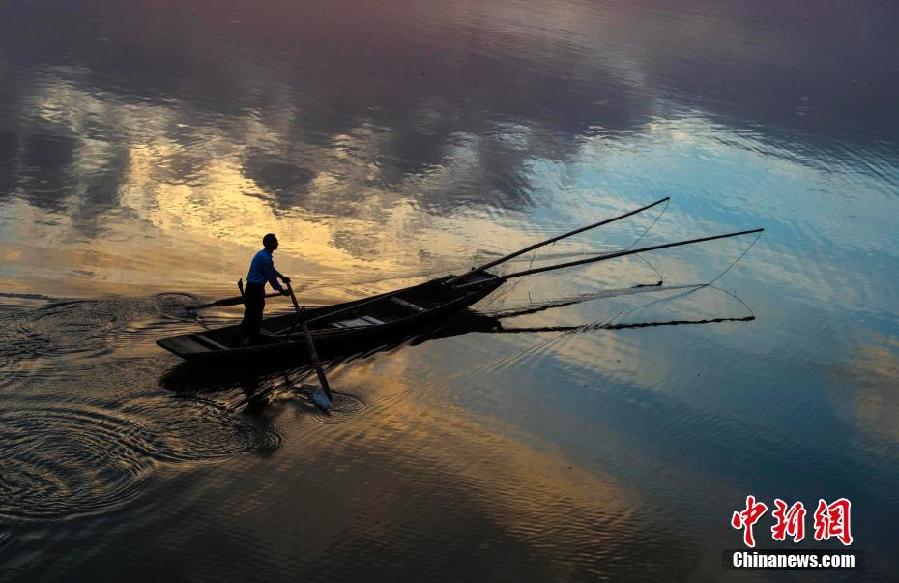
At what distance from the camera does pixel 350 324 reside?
36.2ft

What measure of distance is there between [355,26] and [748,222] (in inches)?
541

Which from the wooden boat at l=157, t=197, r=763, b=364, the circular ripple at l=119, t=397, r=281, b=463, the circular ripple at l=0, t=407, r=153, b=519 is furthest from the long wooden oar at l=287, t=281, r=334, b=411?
the circular ripple at l=0, t=407, r=153, b=519

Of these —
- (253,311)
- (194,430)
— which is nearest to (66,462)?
(194,430)

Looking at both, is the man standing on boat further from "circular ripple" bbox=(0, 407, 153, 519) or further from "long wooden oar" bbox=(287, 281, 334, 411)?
"circular ripple" bbox=(0, 407, 153, 519)

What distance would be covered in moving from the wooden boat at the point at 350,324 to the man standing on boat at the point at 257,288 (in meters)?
0.15

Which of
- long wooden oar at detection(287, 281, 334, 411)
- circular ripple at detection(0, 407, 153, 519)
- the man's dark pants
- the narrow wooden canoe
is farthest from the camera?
the man's dark pants

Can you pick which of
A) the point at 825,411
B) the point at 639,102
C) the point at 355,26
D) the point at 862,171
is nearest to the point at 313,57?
the point at 355,26

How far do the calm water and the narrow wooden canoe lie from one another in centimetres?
25

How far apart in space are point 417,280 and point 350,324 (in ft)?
6.56

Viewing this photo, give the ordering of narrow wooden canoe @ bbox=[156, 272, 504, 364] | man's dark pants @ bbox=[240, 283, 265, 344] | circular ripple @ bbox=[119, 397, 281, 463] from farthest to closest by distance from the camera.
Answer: man's dark pants @ bbox=[240, 283, 265, 344] → narrow wooden canoe @ bbox=[156, 272, 504, 364] → circular ripple @ bbox=[119, 397, 281, 463]

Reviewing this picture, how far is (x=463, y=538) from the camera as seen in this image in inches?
317

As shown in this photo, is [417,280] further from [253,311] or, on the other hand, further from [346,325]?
[253,311]

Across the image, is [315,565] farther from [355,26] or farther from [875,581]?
[355,26]

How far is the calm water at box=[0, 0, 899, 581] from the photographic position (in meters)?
8.05
